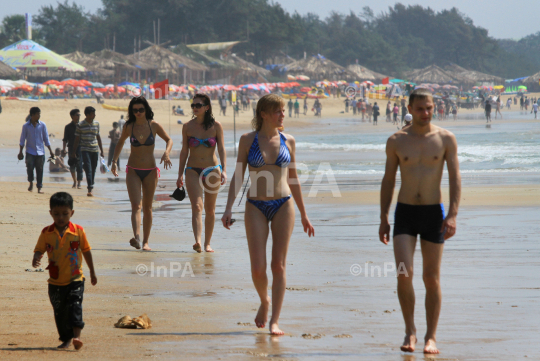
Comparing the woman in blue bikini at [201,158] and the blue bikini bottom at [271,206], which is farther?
the woman in blue bikini at [201,158]

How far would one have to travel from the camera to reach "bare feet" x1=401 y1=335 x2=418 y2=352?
3.91 metres

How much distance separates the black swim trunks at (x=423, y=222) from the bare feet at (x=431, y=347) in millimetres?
567

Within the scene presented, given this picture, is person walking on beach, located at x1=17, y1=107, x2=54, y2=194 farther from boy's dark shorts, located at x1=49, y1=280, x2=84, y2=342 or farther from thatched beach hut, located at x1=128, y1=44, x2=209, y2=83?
thatched beach hut, located at x1=128, y1=44, x2=209, y2=83

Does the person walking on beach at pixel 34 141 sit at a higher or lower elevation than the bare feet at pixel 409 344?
higher

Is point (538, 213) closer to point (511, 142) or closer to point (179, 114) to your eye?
point (511, 142)

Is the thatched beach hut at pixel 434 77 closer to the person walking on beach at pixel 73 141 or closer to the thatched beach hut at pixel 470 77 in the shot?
the thatched beach hut at pixel 470 77

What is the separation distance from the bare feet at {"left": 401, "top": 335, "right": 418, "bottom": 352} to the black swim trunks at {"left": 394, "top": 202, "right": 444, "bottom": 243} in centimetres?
57

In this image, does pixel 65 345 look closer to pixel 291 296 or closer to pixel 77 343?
pixel 77 343

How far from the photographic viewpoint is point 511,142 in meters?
32.0

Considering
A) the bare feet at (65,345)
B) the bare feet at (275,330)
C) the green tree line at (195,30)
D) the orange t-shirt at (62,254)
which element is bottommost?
the bare feet at (275,330)

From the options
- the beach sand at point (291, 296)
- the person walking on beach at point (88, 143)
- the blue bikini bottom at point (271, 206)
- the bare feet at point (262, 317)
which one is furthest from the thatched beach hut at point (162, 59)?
the bare feet at point (262, 317)

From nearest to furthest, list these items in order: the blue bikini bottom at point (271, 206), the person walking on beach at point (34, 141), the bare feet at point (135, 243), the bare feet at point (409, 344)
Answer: the bare feet at point (409, 344)
the blue bikini bottom at point (271, 206)
the bare feet at point (135, 243)
the person walking on beach at point (34, 141)

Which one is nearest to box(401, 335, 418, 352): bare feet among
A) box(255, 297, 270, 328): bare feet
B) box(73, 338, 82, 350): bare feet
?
box(255, 297, 270, 328): bare feet

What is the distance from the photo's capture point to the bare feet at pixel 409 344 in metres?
3.91
